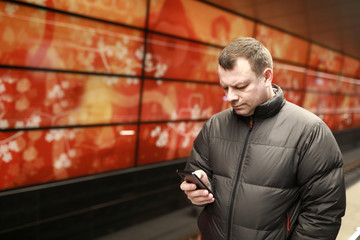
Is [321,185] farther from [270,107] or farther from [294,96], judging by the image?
[294,96]

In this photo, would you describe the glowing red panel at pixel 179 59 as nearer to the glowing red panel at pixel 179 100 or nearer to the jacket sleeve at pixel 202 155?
the glowing red panel at pixel 179 100

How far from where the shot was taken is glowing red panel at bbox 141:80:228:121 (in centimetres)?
362

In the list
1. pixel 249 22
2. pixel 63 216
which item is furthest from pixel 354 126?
pixel 63 216

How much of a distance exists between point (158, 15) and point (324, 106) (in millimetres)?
6231

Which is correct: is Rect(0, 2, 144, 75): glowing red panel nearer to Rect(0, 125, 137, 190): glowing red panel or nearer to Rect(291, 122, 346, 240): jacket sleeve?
Rect(0, 125, 137, 190): glowing red panel

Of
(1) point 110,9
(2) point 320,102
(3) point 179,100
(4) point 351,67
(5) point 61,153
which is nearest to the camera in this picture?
(5) point 61,153

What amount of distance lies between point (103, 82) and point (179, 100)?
126 centimetres

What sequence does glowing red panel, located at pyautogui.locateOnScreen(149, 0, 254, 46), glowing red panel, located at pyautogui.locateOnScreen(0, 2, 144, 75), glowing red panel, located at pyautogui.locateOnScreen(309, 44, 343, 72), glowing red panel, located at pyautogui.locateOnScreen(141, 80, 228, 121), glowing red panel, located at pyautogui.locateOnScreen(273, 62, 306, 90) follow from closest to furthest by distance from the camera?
glowing red panel, located at pyautogui.locateOnScreen(0, 2, 144, 75) < glowing red panel, located at pyautogui.locateOnScreen(149, 0, 254, 46) < glowing red panel, located at pyautogui.locateOnScreen(141, 80, 228, 121) < glowing red panel, located at pyautogui.locateOnScreen(273, 62, 306, 90) < glowing red panel, located at pyautogui.locateOnScreen(309, 44, 343, 72)

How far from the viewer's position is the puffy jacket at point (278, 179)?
107 cm

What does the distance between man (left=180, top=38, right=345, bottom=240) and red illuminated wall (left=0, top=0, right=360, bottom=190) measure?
209cm

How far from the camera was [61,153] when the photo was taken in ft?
9.48

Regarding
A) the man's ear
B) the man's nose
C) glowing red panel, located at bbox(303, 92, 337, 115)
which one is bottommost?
glowing red panel, located at bbox(303, 92, 337, 115)

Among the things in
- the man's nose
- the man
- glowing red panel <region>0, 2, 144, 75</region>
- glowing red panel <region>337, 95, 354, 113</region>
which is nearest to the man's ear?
Answer: the man

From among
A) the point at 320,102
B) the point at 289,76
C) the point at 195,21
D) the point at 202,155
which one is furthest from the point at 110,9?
the point at 320,102
